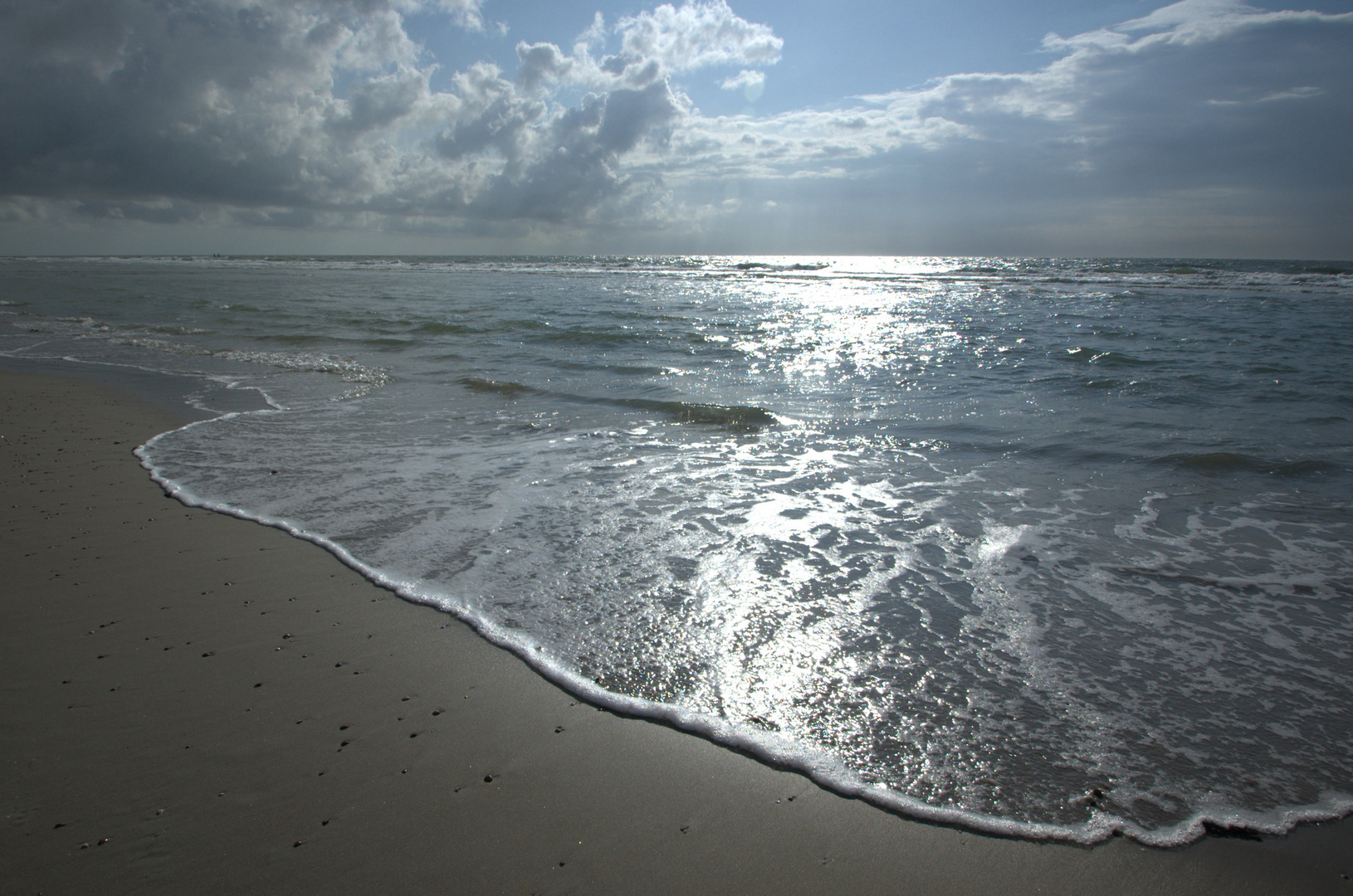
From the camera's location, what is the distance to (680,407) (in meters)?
9.34

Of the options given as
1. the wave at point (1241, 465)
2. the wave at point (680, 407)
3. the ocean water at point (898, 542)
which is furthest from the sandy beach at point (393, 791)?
the wave at point (680, 407)

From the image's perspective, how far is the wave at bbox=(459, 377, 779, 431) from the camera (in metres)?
8.53

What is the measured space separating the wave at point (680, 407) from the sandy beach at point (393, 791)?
17.9 ft

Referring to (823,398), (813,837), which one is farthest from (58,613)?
(823,398)

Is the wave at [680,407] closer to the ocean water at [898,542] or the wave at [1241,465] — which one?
the ocean water at [898,542]

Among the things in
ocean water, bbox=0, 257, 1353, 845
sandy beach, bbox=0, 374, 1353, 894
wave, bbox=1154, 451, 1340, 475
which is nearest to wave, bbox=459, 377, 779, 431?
ocean water, bbox=0, 257, 1353, 845

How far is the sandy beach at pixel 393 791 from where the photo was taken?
6.90 feet

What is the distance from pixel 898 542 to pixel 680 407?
504cm

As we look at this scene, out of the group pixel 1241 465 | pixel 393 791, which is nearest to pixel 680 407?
pixel 1241 465

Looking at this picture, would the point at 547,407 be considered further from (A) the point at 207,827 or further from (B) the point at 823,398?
(A) the point at 207,827

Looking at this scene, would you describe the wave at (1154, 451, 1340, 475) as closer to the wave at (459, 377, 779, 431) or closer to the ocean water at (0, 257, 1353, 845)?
the ocean water at (0, 257, 1353, 845)

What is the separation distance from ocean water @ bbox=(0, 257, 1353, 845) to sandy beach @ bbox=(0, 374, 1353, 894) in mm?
146

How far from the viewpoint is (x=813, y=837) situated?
7.43 ft

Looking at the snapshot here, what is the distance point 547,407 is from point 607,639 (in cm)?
630
